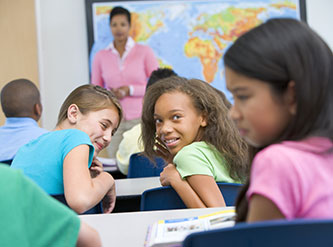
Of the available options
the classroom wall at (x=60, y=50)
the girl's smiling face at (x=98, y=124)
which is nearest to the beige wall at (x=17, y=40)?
the classroom wall at (x=60, y=50)

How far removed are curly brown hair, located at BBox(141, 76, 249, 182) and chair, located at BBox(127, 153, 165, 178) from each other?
0.59 feet

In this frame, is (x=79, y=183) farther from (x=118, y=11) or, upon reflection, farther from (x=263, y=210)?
(x=118, y=11)

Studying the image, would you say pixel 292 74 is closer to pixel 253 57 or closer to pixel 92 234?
pixel 253 57

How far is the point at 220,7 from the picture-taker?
5516 mm

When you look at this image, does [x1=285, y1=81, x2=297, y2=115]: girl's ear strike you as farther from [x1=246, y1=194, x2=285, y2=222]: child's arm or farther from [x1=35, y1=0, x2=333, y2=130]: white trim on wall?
[x1=35, y1=0, x2=333, y2=130]: white trim on wall

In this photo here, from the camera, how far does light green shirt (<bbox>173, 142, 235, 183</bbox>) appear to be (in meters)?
1.96

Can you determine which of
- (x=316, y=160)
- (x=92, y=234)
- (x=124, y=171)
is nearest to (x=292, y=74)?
(x=316, y=160)

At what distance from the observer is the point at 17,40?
5.19m

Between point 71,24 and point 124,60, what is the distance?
764 mm

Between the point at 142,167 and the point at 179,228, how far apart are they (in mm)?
1741

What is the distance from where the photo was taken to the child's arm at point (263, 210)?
834 millimetres

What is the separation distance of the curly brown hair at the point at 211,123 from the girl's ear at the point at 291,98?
1115 millimetres

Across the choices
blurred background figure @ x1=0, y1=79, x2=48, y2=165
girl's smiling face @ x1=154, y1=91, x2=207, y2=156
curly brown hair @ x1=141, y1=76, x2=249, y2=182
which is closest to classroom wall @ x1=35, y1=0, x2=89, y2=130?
blurred background figure @ x1=0, y1=79, x2=48, y2=165

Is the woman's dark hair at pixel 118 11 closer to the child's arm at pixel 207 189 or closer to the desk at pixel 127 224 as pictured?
the child's arm at pixel 207 189
